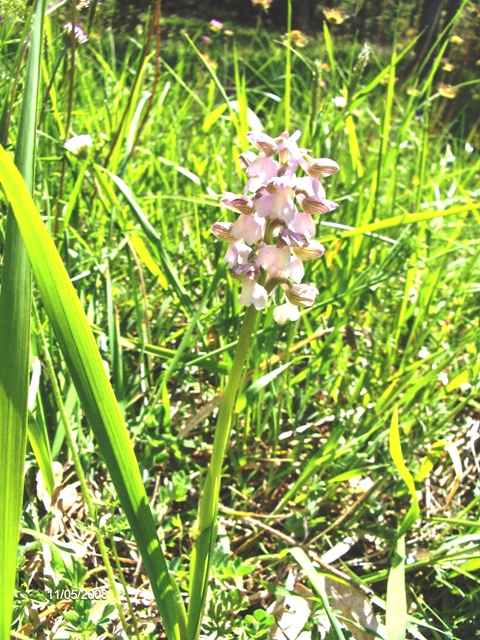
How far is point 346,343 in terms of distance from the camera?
1.84 metres

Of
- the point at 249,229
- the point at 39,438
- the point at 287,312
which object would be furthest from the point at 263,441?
the point at 249,229

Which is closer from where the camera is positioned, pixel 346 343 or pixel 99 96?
pixel 346 343

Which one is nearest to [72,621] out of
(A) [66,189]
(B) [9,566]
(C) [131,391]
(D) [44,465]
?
(B) [9,566]

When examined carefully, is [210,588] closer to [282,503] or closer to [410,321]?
[282,503]

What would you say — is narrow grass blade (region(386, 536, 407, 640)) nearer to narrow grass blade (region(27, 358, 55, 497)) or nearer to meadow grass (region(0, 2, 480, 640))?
meadow grass (region(0, 2, 480, 640))

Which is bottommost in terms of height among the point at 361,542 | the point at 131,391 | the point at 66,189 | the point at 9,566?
the point at 361,542

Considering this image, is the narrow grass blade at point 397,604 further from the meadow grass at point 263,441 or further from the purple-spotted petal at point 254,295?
the purple-spotted petal at point 254,295

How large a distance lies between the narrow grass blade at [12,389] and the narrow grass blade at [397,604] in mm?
545

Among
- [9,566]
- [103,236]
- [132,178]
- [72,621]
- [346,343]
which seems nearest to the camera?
[9,566]

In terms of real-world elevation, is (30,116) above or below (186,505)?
above

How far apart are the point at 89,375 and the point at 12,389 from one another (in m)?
0.09

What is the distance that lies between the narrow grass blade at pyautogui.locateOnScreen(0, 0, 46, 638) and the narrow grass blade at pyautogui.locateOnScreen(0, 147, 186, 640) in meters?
0.03

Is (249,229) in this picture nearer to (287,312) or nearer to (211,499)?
(287,312)

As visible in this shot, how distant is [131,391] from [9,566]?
78 cm
